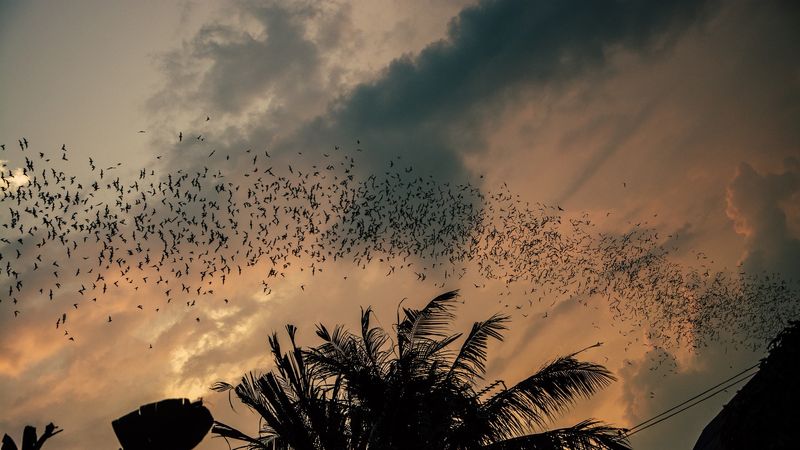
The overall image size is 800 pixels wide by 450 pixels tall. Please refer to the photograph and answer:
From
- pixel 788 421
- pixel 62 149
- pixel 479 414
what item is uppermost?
pixel 62 149

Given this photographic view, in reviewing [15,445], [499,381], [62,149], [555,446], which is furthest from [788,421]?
[62,149]

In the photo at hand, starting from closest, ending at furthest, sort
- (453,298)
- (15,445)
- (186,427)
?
(15,445)
(186,427)
(453,298)

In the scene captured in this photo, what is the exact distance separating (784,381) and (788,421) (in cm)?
49

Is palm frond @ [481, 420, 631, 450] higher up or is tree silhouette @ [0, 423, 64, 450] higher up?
tree silhouette @ [0, 423, 64, 450]

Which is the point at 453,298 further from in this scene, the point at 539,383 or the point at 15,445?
the point at 15,445

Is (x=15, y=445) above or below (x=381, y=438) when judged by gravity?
above

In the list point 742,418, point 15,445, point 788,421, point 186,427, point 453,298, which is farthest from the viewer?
point 453,298

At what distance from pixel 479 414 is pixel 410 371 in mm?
1479

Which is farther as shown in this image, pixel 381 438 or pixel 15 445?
pixel 381 438

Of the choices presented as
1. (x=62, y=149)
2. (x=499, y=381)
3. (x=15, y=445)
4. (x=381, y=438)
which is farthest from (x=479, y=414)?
(x=62, y=149)

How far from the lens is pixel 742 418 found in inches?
337

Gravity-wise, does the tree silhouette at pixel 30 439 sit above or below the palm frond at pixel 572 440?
above

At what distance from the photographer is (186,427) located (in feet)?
34.9

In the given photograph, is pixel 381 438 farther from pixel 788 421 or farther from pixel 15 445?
pixel 788 421
